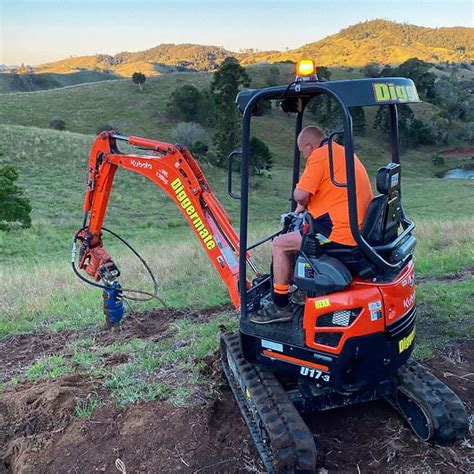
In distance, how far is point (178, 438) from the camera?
4.47 meters

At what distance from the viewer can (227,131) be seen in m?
42.0

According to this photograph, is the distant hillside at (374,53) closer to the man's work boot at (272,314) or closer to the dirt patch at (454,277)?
Result: the dirt patch at (454,277)

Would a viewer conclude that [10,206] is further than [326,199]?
Yes

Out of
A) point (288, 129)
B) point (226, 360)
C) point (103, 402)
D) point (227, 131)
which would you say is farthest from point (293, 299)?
point (288, 129)

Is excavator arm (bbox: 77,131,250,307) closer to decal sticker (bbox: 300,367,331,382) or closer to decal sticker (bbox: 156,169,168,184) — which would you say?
decal sticker (bbox: 156,169,168,184)

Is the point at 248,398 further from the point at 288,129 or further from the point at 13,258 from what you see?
the point at 288,129

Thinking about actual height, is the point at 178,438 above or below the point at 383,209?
below

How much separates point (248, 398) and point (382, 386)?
1087 millimetres

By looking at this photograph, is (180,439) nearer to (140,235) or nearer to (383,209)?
(383,209)

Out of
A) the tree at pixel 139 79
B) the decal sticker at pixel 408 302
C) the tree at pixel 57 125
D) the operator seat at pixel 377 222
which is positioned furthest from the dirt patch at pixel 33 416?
the tree at pixel 139 79

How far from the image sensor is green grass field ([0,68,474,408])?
6414 mm

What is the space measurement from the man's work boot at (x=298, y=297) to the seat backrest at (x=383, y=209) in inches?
31.3

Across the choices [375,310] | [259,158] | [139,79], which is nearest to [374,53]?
[139,79]

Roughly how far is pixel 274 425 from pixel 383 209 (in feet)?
5.74
